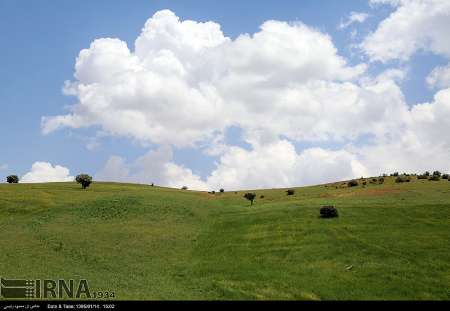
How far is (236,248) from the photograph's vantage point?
52812mm

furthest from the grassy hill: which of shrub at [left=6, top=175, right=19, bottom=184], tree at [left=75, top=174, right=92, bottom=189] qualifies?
shrub at [left=6, top=175, right=19, bottom=184]

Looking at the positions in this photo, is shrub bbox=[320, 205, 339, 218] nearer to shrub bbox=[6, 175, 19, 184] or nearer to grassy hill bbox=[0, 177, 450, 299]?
grassy hill bbox=[0, 177, 450, 299]

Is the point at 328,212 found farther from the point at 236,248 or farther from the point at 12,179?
the point at 12,179

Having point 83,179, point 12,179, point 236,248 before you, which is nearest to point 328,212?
point 236,248

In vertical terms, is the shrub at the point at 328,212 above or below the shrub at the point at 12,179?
below

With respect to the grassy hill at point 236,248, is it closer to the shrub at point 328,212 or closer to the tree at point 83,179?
the shrub at point 328,212

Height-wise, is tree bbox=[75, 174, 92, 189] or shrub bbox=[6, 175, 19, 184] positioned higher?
shrub bbox=[6, 175, 19, 184]

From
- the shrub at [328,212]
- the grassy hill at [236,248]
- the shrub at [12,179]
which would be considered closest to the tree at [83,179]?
the shrub at [12,179]

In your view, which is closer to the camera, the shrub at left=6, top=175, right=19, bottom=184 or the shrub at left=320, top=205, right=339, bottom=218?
the shrub at left=320, top=205, right=339, bottom=218

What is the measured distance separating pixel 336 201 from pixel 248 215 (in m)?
17.8

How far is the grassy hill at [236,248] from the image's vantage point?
37997 mm

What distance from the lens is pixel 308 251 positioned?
48812 millimetres

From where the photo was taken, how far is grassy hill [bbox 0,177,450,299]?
37997 mm

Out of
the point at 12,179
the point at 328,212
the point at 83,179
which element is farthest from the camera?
the point at 12,179
